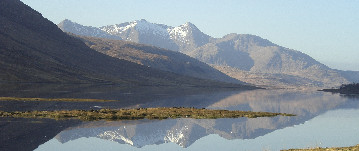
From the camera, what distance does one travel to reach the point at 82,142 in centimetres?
5116

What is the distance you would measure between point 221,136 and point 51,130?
22.7 meters

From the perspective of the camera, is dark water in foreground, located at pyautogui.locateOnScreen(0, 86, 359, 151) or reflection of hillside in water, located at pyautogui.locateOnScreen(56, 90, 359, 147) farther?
reflection of hillside in water, located at pyautogui.locateOnScreen(56, 90, 359, 147)

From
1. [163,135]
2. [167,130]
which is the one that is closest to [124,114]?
[167,130]

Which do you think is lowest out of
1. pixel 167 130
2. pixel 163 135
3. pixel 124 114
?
pixel 163 135

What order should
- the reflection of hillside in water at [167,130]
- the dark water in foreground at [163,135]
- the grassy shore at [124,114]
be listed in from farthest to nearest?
the grassy shore at [124,114]
the reflection of hillside in water at [167,130]
the dark water in foreground at [163,135]

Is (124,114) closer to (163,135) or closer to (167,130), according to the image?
(167,130)

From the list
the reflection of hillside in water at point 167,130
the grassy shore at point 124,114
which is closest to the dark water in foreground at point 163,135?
the reflection of hillside in water at point 167,130

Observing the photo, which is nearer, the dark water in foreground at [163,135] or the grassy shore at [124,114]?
the dark water in foreground at [163,135]

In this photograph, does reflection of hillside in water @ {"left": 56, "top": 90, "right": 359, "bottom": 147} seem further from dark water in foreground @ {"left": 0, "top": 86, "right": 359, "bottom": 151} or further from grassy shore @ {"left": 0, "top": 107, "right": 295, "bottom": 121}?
grassy shore @ {"left": 0, "top": 107, "right": 295, "bottom": 121}

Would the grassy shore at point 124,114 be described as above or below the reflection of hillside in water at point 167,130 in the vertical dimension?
above

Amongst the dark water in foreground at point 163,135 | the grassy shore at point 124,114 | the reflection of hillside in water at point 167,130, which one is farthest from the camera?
the grassy shore at point 124,114

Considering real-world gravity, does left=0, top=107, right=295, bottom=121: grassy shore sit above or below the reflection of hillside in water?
above

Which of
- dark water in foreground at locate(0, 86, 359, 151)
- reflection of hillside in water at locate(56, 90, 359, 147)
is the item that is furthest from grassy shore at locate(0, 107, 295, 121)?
dark water in foreground at locate(0, 86, 359, 151)

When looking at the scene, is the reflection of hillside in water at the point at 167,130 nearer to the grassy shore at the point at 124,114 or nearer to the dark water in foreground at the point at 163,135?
the dark water in foreground at the point at 163,135
